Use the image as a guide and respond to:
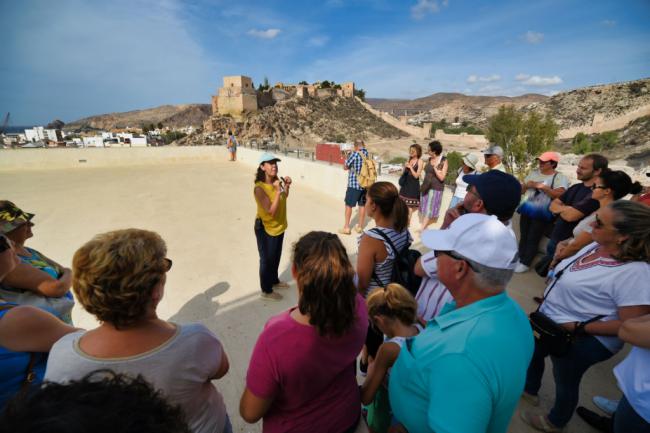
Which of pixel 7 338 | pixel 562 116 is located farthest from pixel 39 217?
pixel 562 116

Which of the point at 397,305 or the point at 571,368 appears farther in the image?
the point at 571,368

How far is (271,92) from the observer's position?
2557 inches

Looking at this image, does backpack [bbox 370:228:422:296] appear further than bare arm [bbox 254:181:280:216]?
No

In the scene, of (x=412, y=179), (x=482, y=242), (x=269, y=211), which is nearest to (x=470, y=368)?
(x=482, y=242)

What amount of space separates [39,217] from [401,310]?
8220mm

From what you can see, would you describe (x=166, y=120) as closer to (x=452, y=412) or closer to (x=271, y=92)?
(x=271, y=92)

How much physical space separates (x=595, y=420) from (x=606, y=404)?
22 cm

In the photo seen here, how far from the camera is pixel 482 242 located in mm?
1118

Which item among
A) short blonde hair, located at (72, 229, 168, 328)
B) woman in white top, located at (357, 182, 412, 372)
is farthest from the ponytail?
short blonde hair, located at (72, 229, 168, 328)

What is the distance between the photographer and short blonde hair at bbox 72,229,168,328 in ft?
3.51

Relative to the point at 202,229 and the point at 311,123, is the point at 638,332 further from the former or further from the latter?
the point at 311,123

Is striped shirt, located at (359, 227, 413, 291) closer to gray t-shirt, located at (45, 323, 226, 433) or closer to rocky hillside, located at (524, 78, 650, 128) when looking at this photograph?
gray t-shirt, located at (45, 323, 226, 433)

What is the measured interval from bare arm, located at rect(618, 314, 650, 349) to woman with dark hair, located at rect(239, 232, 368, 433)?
50.6 inches

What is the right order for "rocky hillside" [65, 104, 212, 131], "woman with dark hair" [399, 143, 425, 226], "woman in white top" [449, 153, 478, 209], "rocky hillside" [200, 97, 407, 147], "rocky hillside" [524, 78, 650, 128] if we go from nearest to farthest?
"woman in white top" [449, 153, 478, 209] → "woman with dark hair" [399, 143, 425, 226] → "rocky hillside" [524, 78, 650, 128] → "rocky hillside" [200, 97, 407, 147] → "rocky hillside" [65, 104, 212, 131]
